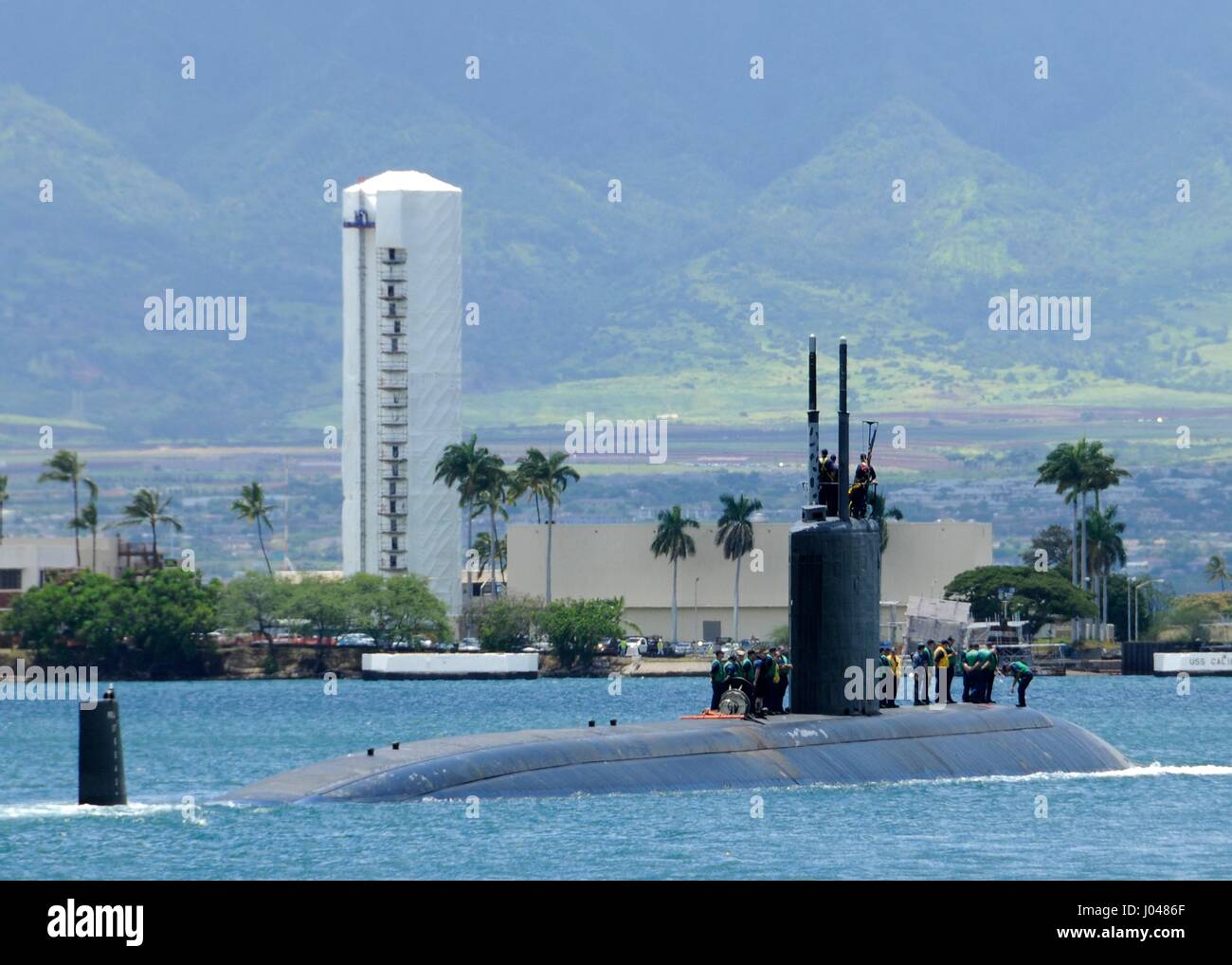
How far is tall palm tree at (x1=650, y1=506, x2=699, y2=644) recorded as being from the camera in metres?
138

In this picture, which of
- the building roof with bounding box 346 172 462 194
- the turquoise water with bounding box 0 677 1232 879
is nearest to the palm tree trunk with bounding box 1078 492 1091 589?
the building roof with bounding box 346 172 462 194

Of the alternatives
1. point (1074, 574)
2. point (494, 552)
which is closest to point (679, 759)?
point (1074, 574)

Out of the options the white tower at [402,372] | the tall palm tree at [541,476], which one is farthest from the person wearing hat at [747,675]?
the white tower at [402,372]

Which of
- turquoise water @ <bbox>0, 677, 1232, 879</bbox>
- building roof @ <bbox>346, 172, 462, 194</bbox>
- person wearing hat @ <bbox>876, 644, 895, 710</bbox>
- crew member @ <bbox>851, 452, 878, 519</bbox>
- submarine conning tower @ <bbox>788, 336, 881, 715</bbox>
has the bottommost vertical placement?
turquoise water @ <bbox>0, 677, 1232, 879</bbox>

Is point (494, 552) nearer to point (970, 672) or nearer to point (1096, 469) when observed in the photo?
point (1096, 469)

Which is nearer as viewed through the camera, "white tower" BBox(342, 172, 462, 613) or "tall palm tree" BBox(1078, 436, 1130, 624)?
"tall palm tree" BBox(1078, 436, 1130, 624)

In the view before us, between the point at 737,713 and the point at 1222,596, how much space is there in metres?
167

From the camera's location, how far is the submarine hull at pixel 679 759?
1129 inches

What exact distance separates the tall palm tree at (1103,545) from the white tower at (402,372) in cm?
4226

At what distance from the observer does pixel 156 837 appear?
28781 millimetres

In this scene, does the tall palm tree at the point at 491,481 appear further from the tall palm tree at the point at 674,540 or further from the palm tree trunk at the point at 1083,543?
the palm tree trunk at the point at 1083,543

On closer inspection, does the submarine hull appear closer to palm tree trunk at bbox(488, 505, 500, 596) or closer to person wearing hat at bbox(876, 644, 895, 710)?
person wearing hat at bbox(876, 644, 895, 710)

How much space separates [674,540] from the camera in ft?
456

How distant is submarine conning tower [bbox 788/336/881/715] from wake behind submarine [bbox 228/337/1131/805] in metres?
0.02
